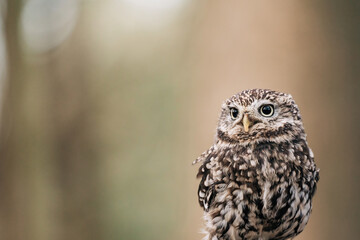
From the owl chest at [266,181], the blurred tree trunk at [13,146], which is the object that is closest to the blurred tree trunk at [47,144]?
the blurred tree trunk at [13,146]

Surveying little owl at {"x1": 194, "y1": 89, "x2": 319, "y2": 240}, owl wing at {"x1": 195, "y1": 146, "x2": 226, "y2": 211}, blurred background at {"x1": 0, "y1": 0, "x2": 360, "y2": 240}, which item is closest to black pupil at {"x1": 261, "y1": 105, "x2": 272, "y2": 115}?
little owl at {"x1": 194, "y1": 89, "x2": 319, "y2": 240}

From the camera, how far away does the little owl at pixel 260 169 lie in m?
1.46

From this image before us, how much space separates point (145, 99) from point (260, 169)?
541cm

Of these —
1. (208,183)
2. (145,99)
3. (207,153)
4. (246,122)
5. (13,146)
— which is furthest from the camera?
(145,99)

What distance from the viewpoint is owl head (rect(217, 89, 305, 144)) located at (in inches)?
56.1

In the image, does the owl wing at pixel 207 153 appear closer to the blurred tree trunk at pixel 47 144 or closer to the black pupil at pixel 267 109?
the black pupil at pixel 267 109

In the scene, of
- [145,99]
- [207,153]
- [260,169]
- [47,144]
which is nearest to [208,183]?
[207,153]

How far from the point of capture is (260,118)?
1.47 metres

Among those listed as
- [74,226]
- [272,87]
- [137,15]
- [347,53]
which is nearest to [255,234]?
[272,87]

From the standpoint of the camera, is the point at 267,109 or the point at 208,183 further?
the point at 208,183

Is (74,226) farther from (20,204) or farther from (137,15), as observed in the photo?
(137,15)

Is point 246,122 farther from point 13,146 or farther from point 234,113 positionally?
point 13,146

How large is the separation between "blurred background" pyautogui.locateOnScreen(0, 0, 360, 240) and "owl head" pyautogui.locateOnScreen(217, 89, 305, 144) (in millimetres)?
390

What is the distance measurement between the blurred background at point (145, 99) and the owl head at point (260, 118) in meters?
0.39
